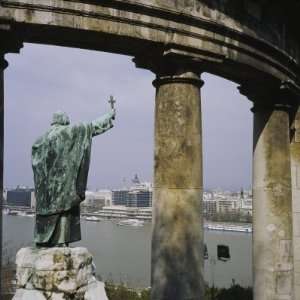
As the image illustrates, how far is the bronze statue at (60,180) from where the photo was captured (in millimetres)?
9727

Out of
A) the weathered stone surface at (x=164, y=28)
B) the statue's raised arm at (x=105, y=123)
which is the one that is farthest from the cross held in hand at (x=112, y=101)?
the weathered stone surface at (x=164, y=28)

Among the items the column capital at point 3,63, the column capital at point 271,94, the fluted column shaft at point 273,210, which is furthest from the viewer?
the column capital at point 271,94

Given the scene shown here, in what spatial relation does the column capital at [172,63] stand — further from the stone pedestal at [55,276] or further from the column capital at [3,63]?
the stone pedestal at [55,276]

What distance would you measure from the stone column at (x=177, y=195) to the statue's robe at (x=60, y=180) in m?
3.99

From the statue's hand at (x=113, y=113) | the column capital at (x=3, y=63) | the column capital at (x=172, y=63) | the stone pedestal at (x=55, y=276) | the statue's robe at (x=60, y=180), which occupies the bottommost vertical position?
the stone pedestal at (x=55, y=276)

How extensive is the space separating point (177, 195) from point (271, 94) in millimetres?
6525

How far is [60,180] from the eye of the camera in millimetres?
9789

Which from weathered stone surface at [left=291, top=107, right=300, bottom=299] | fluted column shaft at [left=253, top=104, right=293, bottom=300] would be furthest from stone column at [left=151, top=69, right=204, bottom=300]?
weathered stone surface at [left=291, top=107, right=300, bottom=299]

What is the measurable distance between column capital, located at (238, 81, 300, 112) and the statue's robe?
958 cm

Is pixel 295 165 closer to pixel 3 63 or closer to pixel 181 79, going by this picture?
pixel 181 79

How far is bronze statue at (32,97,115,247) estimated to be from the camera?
9.73m

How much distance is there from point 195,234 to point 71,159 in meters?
4.99

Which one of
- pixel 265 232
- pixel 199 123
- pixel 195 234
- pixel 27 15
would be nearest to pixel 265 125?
pixel 265 232

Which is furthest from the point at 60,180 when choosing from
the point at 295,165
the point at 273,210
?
the point at 295,165
